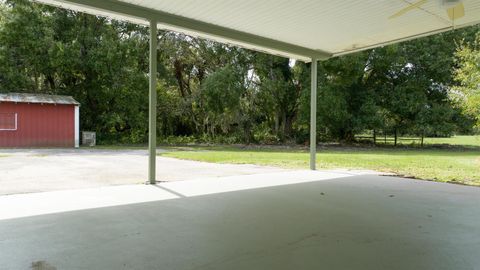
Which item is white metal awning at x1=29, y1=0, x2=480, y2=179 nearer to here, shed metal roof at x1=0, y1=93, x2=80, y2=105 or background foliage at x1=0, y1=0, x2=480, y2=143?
background foliage at x1=0, y1=0, x2=480, y2=143

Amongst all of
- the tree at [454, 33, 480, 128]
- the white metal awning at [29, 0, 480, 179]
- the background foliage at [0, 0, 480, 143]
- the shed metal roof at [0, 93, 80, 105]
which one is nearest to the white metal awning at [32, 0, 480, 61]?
the white metal awning at [29, 0, 480, 179]

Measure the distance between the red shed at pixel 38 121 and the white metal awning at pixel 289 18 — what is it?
10.9m

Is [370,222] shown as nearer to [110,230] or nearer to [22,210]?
[110,230]

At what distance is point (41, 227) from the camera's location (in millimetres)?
2900

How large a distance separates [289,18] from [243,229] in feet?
11.2

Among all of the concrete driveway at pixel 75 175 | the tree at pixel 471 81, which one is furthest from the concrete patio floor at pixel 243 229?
the tree at pixel 471 81

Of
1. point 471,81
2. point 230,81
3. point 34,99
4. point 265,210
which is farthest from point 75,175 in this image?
point 471,81

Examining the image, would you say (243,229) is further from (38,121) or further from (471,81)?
(38,121)

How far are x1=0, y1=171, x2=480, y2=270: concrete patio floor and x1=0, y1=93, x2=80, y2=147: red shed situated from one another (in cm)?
1087

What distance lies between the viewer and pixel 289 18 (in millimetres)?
5082

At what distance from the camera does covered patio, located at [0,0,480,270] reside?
2.28 metres

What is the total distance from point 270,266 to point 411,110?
49.4 ft

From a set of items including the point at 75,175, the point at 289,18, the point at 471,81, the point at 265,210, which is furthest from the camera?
the point at 471,81

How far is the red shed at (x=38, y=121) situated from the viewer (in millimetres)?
13164
